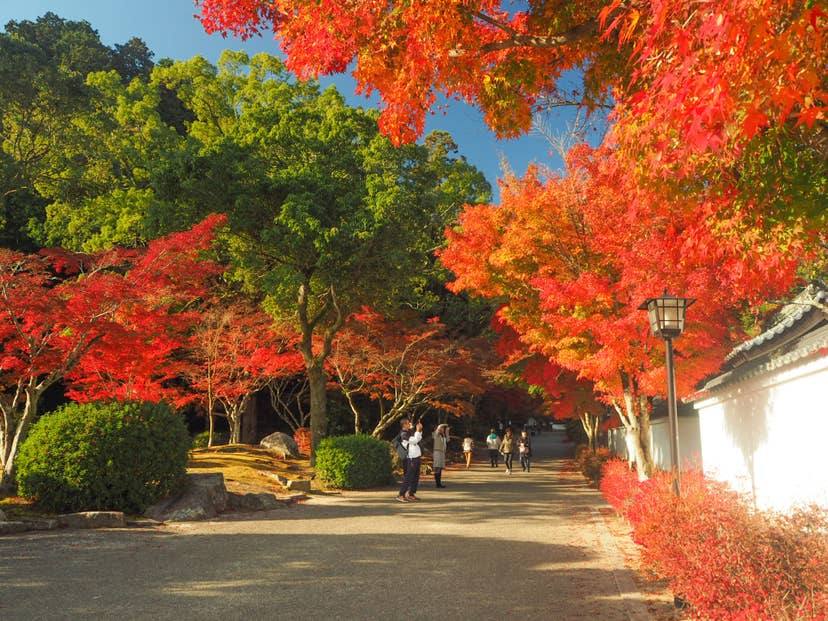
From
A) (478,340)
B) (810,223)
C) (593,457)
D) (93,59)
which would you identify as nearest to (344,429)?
(478,340)

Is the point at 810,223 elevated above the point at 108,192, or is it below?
below

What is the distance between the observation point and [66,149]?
72.6ft

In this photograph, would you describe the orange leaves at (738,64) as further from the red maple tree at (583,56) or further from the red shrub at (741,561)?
the red shrub at (741,561)

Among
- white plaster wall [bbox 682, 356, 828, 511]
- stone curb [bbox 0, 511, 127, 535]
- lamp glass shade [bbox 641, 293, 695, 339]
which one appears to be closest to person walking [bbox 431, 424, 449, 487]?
white plaster wall [bbox 682, 356, 828, 511]

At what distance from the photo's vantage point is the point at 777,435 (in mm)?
9758

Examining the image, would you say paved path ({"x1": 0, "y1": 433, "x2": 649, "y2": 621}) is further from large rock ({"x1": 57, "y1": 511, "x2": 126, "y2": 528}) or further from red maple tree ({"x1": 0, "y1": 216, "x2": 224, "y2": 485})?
red maple tree ({"x1": 0, "y1": 216, "x2": 224, "y2": 485})

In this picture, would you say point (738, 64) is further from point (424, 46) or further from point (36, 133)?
point (36, 133)

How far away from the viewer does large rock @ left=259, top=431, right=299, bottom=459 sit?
2483 centimetres

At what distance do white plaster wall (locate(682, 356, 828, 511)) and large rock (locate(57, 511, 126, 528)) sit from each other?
30.3 feet

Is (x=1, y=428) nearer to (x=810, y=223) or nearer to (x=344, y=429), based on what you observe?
(x=810, y=223)

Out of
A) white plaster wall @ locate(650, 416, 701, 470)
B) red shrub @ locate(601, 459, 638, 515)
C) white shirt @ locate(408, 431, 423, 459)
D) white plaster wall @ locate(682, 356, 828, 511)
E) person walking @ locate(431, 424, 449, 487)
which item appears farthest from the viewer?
person walking @ locate(431, 424, 449, 487)

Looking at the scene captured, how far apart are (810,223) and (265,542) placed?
787cm

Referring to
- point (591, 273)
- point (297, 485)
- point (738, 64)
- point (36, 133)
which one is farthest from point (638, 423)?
point (36, 133)

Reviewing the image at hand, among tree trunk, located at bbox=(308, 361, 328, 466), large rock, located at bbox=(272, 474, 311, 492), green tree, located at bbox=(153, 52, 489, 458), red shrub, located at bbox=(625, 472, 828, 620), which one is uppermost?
green tree, located at bbox=(153, 52, 489, 458)
